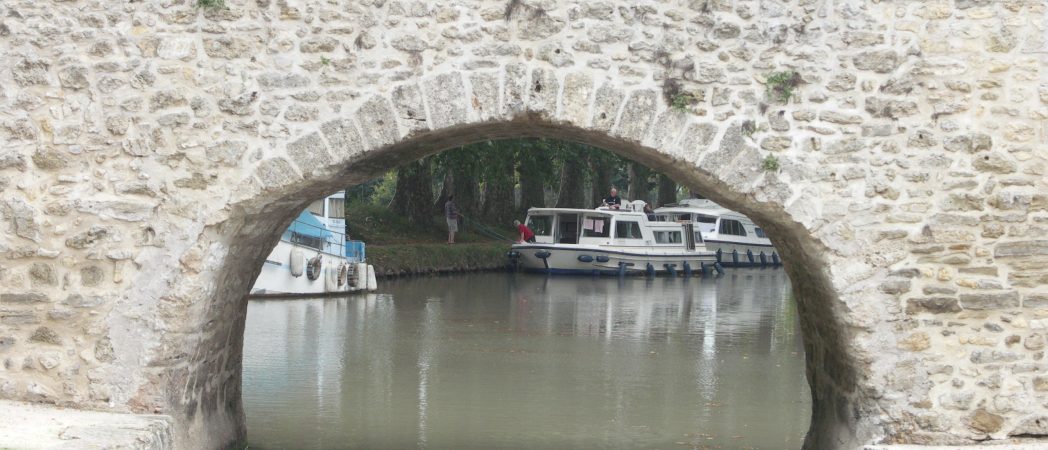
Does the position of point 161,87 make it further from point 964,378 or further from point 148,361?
point 964,378

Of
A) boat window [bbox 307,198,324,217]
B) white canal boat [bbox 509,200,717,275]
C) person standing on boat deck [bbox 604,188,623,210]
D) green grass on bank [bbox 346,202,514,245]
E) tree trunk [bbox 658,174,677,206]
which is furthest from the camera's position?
tree trunk [bbox 658,174,677,206]

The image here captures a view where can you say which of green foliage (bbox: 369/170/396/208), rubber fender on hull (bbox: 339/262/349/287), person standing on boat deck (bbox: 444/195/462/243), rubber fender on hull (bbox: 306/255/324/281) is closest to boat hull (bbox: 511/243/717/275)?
person standing on boat deck (bbox: 444/195/462/243)

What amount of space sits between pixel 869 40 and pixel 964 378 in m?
1.92

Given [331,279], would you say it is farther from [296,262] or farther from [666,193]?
[666,193]

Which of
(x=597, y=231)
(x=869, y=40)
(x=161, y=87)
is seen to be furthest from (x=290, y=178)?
(x=597, y=231)

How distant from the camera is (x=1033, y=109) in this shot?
6.79m

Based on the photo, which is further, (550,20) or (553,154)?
(553,154)

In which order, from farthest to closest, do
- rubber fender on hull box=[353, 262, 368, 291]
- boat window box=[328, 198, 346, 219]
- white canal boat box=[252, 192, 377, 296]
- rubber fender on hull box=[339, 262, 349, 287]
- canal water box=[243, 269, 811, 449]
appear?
boat window box=[328, 198, 346, 219] → rubber fender on hull box=[353, 262, 368, 291] → rubber fender on hull box=[339, 262, 349, 287] → white canal boat box=[252, 192, 377, 296] → canal water box=[243, 269, 811, 449]

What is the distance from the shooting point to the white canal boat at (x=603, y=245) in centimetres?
2842

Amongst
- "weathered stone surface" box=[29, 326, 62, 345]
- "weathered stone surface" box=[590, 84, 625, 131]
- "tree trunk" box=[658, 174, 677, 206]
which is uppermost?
"tree trunk" box=[658, 174, 677, 206]

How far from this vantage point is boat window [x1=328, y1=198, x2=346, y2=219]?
21703 mm

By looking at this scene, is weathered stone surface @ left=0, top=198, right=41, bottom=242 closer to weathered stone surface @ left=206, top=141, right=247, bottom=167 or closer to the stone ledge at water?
the stone ledge at water

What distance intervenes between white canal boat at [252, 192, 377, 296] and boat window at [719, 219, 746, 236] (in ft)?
50.1

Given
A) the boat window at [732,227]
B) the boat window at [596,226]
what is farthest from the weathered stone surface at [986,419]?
the boat window at [732,227]
